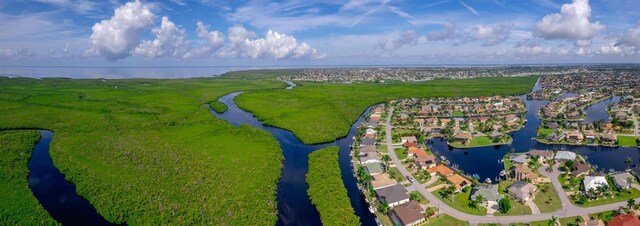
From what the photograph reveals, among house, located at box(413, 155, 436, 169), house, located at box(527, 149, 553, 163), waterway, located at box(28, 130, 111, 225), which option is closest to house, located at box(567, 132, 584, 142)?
house, located at box(527, 149, 553, 163)

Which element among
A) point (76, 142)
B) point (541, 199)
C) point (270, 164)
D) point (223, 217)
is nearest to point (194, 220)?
point (223, 217)

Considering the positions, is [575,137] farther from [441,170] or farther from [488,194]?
[488,194]

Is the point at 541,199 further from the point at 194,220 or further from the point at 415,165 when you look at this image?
the point at 194,220

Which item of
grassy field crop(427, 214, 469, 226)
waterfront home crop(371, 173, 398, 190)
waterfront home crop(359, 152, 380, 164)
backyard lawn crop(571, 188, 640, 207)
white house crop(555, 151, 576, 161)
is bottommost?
grassy field crop(427, 214, 469, 226)

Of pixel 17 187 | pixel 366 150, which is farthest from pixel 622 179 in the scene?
pixel 17 187

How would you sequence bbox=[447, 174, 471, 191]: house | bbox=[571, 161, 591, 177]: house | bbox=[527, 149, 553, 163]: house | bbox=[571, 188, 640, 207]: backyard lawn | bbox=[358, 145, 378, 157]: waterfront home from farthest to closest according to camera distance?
bbox=[358, 145, 378, 157]: waterfront home
bbox=[527, 149, 553, 163]: house
bbox=[571, 161, 591, 177]: house
bbox=[447, 174, 471, 191]: house
bbox=[571, 188, 640, 207]: backyard lawn

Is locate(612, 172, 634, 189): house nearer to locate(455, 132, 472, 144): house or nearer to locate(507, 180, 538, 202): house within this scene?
locate(507, 180, 538, 202): house

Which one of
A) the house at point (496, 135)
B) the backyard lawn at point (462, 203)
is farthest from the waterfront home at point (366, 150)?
the house at point (496, 135)

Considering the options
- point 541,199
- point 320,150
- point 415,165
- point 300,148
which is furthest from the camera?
point 300,148
